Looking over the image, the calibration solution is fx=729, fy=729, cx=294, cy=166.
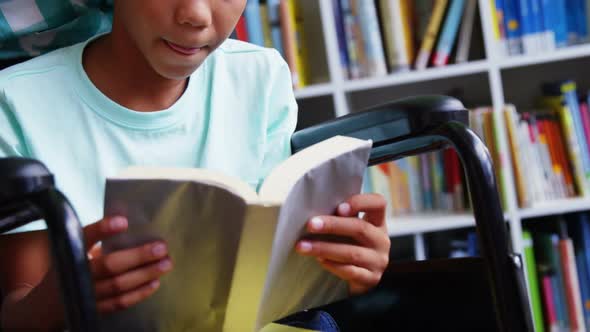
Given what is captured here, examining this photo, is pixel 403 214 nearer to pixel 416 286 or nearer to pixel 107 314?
pixel 416 286

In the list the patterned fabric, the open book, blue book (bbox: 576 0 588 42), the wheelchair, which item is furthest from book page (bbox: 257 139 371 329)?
blue book (bbox: 576 0 588 42)

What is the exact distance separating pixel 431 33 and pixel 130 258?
4.96 ft

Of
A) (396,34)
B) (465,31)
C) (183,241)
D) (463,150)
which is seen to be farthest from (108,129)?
(465,31)

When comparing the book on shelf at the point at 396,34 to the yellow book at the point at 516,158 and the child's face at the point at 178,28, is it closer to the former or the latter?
the yellow book at the point at 516,158

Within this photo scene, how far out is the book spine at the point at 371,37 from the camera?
193cm

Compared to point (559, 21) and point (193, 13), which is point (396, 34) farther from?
point (193, 13)

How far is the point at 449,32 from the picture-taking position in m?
1.96

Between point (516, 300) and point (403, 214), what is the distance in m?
1.40

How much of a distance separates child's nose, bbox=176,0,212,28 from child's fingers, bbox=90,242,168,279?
27cm

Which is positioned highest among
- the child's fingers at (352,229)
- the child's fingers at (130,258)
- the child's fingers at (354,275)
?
the child's fingers at (130,258)

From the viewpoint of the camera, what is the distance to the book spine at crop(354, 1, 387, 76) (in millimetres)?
1929

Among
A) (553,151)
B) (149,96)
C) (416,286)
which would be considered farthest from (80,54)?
(553,151)

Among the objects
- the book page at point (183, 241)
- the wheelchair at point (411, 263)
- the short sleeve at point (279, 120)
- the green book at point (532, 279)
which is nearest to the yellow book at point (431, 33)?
the green book at point (532, 279)

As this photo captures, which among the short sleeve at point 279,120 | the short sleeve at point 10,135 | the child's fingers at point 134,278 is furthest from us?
the short sleeve at point 279,120
